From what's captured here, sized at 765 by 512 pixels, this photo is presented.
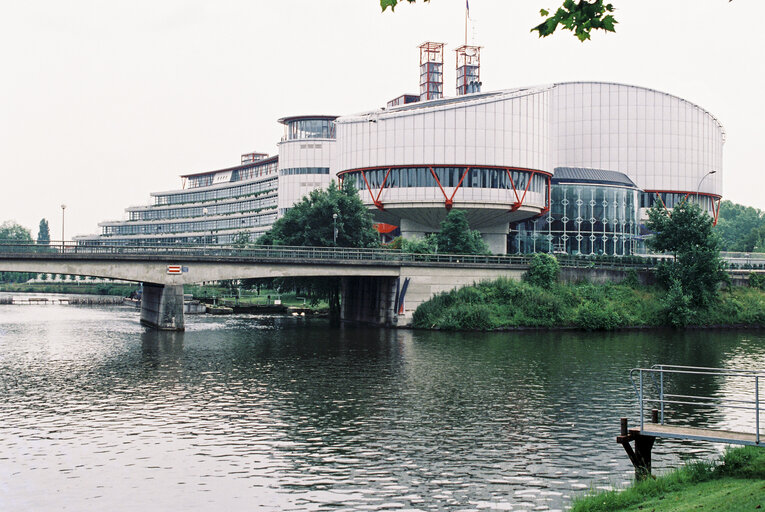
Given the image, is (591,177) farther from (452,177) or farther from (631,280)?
(631,280)

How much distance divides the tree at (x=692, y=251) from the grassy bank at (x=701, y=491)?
62791 millimetres

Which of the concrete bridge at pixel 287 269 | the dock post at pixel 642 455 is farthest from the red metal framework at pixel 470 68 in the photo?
the dock post at pixel 642 455

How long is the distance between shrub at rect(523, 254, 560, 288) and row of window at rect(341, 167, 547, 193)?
71.9 feet

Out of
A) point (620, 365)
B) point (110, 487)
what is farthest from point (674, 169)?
point (110, 487)

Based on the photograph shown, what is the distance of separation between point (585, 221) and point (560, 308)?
37.4m

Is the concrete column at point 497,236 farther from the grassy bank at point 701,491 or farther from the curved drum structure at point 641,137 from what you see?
the grassy bank at point 701,491

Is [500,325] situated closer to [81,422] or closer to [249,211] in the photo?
[81,422]

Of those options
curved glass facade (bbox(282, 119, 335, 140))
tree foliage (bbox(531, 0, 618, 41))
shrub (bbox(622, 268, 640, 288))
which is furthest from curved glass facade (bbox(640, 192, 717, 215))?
tree foliage (bbox(531, 0, 618, 41))

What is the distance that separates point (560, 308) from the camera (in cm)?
7769

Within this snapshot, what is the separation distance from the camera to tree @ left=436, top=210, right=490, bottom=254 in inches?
3506

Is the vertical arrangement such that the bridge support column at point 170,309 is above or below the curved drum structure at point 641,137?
below

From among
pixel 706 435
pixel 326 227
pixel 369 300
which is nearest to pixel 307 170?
pixel 326 227

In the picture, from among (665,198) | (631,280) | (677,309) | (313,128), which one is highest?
(313,128)

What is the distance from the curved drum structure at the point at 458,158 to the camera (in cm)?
10169
